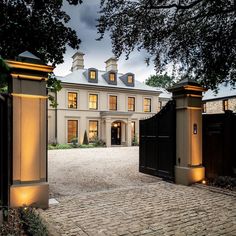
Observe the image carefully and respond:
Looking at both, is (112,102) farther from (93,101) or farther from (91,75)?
(91,75)

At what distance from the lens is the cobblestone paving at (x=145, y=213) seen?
3840 millimetres

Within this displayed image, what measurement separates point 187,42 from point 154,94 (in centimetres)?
2106

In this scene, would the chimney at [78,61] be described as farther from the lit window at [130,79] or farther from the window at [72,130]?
the window at [72,130]

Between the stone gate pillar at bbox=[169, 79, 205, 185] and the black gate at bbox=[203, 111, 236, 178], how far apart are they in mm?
362

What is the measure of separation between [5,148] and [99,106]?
70.3 ft

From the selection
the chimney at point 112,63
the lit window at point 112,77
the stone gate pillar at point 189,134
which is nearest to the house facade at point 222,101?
the lit window at point 112,77

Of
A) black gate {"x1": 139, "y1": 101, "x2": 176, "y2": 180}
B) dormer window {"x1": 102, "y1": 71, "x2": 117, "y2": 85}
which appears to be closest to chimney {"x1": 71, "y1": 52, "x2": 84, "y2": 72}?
dormer window {"x1": 102, "y1": 71, "x2": 117, "y2": 85}

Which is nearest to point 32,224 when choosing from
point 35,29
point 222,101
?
point 35,29

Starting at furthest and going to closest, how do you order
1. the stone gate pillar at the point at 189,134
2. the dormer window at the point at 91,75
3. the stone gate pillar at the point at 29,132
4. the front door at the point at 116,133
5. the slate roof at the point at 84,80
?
the front door at the point at 116,133, the dormer window at the point at 91,75, the slate roof at the point at 84,80, the stone gate pillar at the point at 189,134, the stone gate pillar at the point at 29,132

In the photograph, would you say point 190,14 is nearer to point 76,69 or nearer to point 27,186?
point 27,186

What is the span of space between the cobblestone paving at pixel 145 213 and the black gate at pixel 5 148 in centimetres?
82

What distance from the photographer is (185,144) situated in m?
7.07

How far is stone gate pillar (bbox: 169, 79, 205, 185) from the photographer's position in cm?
699

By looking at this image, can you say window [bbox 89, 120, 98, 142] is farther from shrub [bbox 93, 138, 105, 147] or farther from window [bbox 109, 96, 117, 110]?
window [bbox 109, 96, 117, 110]
